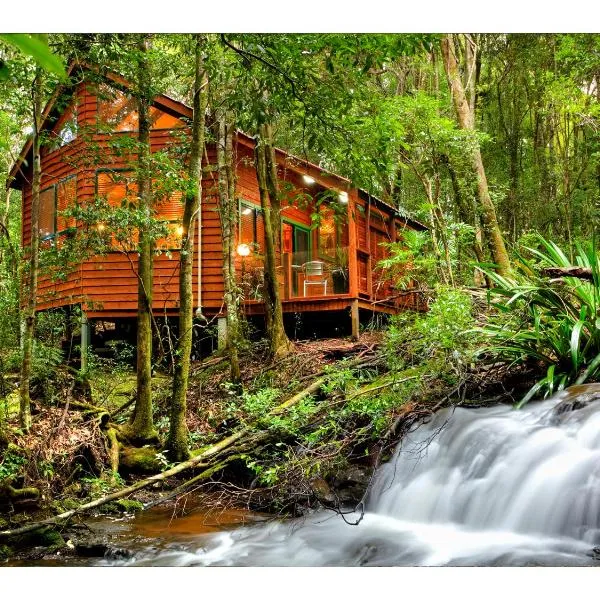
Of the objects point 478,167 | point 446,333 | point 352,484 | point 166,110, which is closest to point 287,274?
point 166,110

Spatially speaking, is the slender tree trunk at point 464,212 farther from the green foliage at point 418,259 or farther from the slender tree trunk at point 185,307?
the slender tree trunk at point 185,307

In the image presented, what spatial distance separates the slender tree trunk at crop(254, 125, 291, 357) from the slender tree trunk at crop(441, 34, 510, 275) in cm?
257

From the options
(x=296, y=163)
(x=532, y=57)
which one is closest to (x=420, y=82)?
(x=296, y=163)

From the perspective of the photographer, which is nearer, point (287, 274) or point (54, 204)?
point (287, 274)

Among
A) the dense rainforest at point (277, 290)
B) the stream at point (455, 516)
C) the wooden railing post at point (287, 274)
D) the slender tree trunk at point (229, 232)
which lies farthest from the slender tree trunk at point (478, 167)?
the wooden railing post at point (287, 274)

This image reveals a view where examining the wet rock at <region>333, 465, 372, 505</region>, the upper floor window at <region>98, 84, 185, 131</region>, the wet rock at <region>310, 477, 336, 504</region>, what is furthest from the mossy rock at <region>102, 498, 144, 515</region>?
the upper floor window at <region>98, 84, 185, 131</region>

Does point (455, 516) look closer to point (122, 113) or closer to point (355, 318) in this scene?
point (355, 318)

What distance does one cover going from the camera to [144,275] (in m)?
6.43

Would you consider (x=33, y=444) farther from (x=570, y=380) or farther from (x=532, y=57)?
(x=532, y=57)

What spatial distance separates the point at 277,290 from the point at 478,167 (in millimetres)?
3190

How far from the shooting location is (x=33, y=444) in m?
4.74

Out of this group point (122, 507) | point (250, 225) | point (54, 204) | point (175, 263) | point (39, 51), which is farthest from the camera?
point (250, 225)

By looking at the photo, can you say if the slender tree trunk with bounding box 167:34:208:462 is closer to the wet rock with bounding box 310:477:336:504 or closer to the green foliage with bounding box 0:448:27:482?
the green foliage with bounding box 0:448:27:482

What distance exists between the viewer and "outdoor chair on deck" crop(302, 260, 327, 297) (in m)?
10.4
